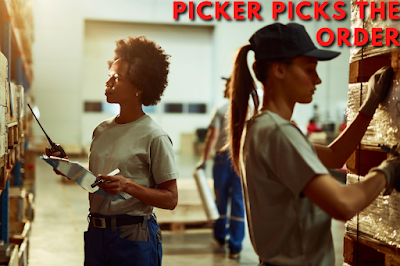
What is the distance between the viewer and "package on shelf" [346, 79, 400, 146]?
6.17 ft

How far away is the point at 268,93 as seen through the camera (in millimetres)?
1732

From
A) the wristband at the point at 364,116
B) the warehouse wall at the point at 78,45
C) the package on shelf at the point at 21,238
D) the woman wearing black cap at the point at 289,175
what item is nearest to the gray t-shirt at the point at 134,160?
the woman wearing black cap at the point at 289,175

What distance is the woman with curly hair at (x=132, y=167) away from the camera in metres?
2.19

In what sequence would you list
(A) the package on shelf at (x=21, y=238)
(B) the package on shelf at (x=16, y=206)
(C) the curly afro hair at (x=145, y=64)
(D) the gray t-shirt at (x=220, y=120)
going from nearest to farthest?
1. (C) the curly afro hair at (x=145, y=64)
2. (A) the package on shelf at (x=21, y=238)
3. (B) the package on shelf at (x=16, y=206)
4. (D) the gray t-shirt at (x=220, y=120)

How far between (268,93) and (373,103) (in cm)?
53

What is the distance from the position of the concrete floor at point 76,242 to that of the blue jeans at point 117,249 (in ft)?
9.35

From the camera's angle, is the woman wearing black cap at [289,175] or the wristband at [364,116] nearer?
the woman wearing black cap at [289,175]

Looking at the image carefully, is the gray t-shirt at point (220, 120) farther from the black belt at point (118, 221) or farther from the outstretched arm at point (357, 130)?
the outstretched arm at point (357, 130)

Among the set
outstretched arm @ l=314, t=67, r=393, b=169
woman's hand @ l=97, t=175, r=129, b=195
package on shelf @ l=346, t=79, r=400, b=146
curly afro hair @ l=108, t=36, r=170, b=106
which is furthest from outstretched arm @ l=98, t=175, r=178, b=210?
package on shelf @ l=346, t=79, r=400, b=146

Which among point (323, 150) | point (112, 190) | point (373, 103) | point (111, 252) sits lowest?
point (111, 252)

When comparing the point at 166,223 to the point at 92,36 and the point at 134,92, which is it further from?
the point at 92,36

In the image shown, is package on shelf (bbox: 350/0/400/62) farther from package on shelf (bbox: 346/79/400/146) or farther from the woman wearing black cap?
the woman wearing black cap

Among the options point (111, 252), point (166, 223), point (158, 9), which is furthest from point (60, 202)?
point (158, 9)

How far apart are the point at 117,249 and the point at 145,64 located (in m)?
0.93
